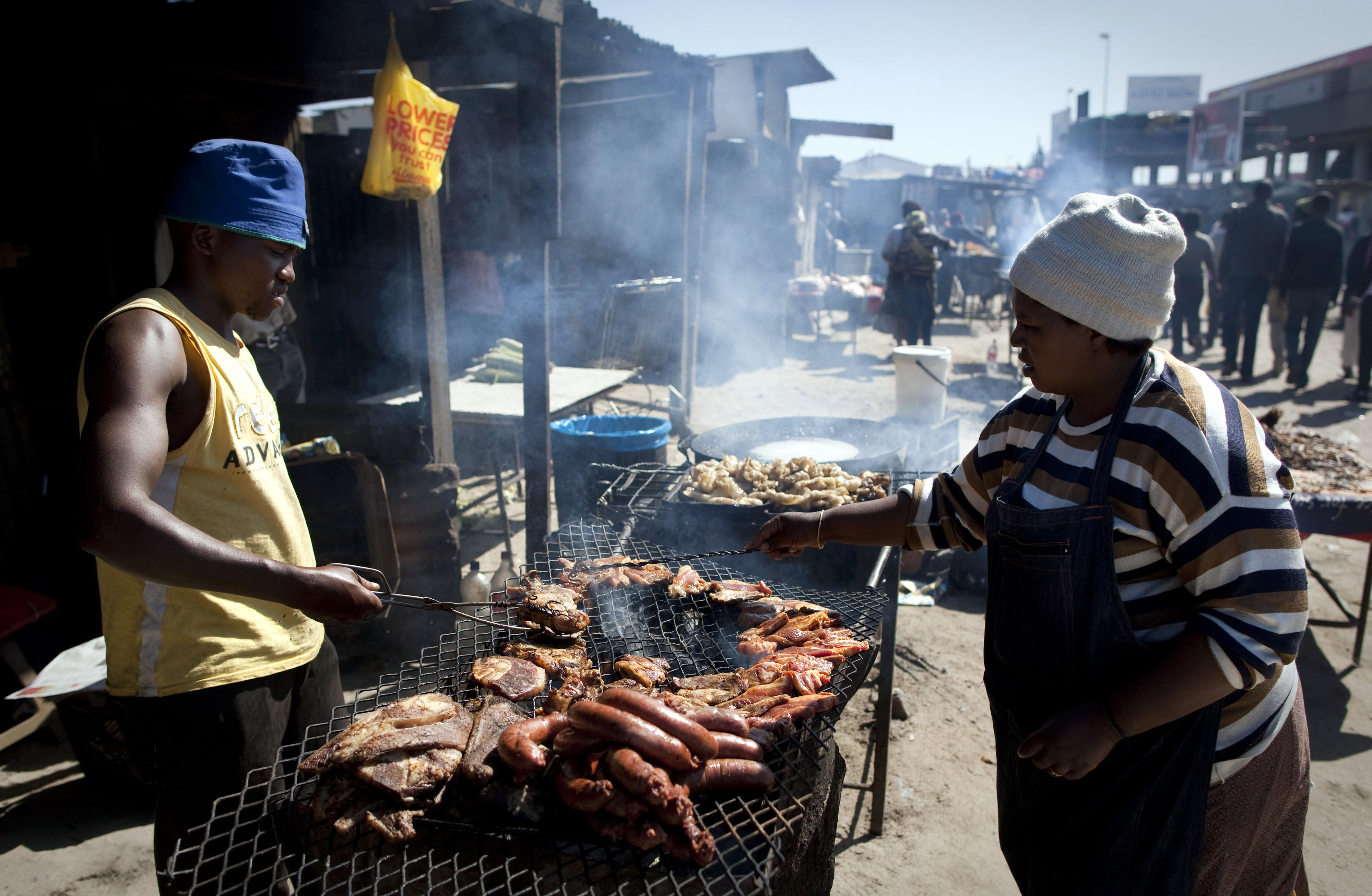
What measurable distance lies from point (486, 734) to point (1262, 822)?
8.11ft

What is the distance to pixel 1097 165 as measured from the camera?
35.2m

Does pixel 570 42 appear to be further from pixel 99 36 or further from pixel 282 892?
pixel 282 892

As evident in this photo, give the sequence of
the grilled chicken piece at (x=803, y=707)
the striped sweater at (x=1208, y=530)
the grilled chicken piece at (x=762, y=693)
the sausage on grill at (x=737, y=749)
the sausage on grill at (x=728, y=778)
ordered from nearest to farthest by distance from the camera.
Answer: the striped sweater at (x=1208, y=530)
the sausage on grill at (x=728, y=778)
the sausage on grill at (x=737, y=749)
the grilled chicken piece at (x=803, y=707)
the grilled chicken piece at (x=762, y=693)

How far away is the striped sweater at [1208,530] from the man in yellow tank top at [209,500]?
219 centimetres

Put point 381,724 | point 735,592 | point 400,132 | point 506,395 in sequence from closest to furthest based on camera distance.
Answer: point 381,724 < point 735,592 < point 400,132 < point 506,395

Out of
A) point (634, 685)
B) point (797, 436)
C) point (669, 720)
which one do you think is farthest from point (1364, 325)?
point (669, 720)

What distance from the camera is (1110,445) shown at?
216 cm

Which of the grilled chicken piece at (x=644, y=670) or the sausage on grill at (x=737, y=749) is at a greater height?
the sausage on grill at (x=737, y=749)

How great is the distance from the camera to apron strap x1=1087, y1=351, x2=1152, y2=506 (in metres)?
2.16

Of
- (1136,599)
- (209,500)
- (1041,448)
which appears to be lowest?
(1136,599)


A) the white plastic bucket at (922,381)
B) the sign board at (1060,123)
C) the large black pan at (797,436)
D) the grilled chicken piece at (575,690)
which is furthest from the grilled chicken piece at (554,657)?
the sign board at (1060,123)

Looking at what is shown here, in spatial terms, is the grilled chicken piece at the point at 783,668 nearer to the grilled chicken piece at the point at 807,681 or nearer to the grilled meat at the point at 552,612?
the grilled chicken piece at the point at 807,681

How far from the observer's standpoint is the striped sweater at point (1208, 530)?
195 cm

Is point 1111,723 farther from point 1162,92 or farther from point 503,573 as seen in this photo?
point 1162,92
